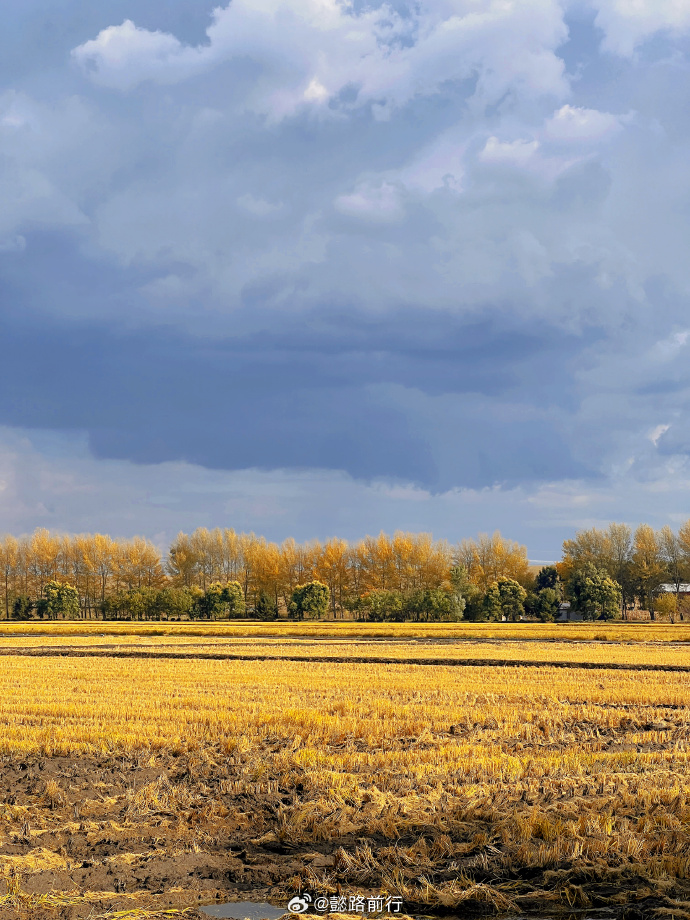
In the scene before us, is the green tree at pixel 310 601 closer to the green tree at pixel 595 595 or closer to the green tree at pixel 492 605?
the green tree at pixel 492 605

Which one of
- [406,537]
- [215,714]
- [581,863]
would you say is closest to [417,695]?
[215,714]

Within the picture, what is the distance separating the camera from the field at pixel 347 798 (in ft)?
24.5

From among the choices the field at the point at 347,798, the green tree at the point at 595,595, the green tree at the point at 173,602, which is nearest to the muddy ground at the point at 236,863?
the field at the point at 347,798

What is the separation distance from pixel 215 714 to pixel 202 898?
1005 centimetres

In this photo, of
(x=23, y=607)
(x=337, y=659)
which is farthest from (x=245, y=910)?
(x=23, y=607)

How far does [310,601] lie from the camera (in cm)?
9681

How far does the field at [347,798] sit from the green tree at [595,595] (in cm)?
7485

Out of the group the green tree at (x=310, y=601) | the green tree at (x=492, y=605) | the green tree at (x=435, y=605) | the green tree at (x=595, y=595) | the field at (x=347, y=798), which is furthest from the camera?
the green tree at (x=310, y=601)

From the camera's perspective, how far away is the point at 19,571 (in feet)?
414

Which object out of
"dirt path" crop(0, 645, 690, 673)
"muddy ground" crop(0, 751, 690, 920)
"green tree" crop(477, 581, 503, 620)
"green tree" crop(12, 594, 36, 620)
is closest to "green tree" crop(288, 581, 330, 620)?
"green tree" crop(477, 581, 503, 620)

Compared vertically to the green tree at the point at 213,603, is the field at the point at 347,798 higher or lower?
higher

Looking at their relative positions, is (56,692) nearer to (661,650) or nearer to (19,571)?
(661,650)

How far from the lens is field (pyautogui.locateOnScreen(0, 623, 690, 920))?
747 centimetres

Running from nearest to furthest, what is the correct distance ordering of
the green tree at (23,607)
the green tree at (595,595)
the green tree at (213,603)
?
the green tree at (595,595) < the green tree at (213,603) < the green tree at (23,607)
